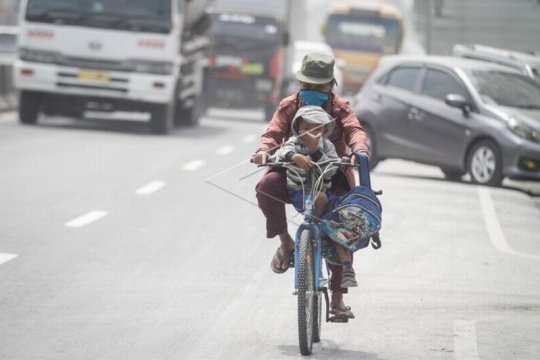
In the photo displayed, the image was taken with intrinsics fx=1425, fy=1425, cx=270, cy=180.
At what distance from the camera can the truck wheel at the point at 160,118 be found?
25.5 metres

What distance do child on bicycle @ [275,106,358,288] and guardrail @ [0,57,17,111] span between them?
23274 mm

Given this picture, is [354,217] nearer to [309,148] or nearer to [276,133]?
[309,148]

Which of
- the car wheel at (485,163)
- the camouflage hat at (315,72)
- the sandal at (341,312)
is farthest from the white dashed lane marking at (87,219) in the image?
the car wheel at (485,163)

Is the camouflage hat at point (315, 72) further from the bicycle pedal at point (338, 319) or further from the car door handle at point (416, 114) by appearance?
the car door handle at point (416, 114)

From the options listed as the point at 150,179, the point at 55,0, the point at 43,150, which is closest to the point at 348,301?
the point at 150,179

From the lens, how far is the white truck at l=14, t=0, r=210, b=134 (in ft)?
80.1

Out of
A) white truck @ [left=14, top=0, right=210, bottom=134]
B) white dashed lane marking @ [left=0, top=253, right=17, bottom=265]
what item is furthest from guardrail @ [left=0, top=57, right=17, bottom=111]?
white dashed lane marking @ [left=0, top=253, right=17, bottom=265]

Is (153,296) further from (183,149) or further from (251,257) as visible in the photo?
(183,149)

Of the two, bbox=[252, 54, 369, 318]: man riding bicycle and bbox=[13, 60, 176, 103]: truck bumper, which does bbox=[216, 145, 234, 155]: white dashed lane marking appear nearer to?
bbox=[13, 60, 176, 103]: truck bumper

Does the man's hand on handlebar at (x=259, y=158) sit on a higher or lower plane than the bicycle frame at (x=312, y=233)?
higher

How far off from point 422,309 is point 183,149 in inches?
538

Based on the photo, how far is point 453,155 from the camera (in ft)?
60.8

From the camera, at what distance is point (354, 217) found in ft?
23.8

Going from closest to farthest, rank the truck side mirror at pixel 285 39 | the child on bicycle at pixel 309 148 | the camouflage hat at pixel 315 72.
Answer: the child on bicycle at pixel 309 148, the camouflage hat at pixel 315 72, the truck side mirror at pixel 285 39
